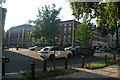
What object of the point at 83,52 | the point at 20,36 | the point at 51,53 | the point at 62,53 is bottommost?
the point at 83,52

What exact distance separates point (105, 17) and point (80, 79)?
10.5 m

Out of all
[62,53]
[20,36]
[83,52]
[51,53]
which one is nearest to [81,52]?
[83,52]

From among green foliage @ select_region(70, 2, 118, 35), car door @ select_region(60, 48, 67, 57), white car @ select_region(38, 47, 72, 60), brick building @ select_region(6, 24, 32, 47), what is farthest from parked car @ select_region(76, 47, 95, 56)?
brick building @ select_region(6, 24, 32, 47)

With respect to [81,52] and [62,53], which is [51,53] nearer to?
[62,53]

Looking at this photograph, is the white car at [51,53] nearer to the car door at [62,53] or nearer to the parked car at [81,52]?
the car door at [62,53]

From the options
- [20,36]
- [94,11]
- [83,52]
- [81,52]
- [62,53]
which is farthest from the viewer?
[20,36]

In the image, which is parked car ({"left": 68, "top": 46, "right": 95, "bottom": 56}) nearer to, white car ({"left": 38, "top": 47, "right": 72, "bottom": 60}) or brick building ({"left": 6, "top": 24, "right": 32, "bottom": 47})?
white car ({"left": 38, "top": 47, "right": 72, "bottom": 60})

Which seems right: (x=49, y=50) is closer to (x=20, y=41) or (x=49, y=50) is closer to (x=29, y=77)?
(x=29, y=77)

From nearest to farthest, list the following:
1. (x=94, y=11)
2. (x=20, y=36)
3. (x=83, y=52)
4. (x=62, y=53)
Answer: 1. (x=94, y=11)
2. (x=62, y=53)
3. (x=83, y=52)
4. (x=20, y=36)

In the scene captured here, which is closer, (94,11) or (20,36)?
(94,11)

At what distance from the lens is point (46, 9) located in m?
23.1

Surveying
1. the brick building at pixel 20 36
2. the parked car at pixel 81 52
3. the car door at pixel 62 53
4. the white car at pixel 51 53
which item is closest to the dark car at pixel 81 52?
the parked car at pixel 81 52

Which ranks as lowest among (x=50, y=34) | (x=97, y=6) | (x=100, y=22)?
(x=50, y=34)

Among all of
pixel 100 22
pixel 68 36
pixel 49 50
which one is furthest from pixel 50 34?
pixel 68 36
